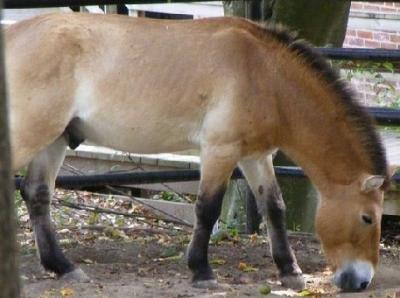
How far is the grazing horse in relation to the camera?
16.9 feet

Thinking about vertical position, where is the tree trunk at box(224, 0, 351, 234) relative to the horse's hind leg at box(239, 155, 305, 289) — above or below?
above

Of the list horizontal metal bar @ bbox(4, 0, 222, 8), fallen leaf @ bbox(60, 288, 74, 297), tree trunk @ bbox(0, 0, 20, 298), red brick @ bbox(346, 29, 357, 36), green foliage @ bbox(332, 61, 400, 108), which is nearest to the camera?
tree trunk @ bbox(0, 0, 20, 298)

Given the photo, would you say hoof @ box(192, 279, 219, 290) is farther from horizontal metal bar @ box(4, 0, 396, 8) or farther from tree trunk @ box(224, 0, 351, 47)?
tree trunk @ box(224, 0, 351, 47)

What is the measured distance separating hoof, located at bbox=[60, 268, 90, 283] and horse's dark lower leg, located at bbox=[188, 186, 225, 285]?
0.57 m

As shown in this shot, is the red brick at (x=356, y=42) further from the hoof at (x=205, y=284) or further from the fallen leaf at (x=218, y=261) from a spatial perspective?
the hoof at (x=205, y=284)

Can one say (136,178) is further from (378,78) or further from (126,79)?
(378,78)

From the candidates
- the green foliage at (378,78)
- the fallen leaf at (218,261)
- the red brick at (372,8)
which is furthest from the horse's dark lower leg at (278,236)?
the red brick at (372,8)

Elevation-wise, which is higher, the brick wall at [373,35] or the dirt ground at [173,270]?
the brick wall at [373,35]

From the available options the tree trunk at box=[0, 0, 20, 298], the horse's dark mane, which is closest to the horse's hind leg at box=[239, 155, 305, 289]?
the horse's dark mane

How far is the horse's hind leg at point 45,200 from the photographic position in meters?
5.39

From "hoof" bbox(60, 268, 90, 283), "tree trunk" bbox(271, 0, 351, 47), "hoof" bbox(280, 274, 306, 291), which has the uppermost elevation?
"tree trunk" bbox(271, 0, 351, 47)

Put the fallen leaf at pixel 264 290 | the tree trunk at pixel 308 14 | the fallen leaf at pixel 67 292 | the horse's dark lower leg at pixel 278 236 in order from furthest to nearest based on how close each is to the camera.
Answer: the tree trunk at pixel 308 14 → the horse's dark lower leg at pixel 278 236 → the fallen leaf at pixel 264 290 → the fallen leaf at pixel 67 292

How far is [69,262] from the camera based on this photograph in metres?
5.39

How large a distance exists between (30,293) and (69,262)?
50 centimetres
